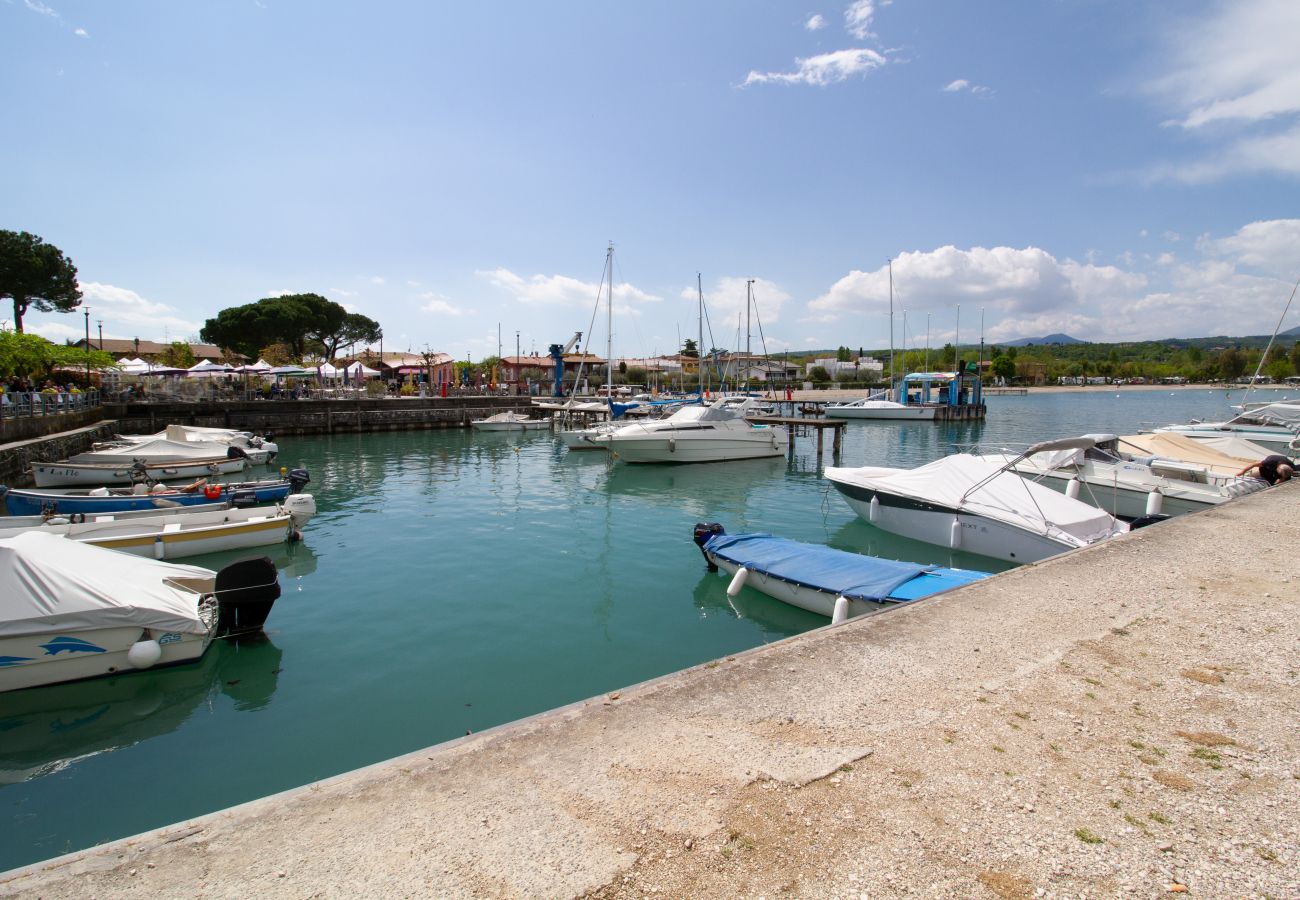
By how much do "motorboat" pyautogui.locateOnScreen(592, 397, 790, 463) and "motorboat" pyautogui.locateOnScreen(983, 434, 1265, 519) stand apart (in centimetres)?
1340

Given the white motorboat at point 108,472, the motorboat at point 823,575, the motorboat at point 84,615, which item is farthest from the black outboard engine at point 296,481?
the motorboat at point 823,575

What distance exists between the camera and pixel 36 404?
27000 mm

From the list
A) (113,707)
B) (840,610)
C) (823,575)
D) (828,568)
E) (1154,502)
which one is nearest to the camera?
(113,707)

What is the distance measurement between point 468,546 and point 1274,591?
47.7 feet

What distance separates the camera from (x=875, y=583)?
985 cm

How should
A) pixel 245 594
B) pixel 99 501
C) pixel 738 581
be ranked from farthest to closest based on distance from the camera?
1. pixel 99 501
2. pixel 738 581
3. pixel 245 594

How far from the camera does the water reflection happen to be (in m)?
7.34

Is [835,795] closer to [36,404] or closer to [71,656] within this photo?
[71,656]

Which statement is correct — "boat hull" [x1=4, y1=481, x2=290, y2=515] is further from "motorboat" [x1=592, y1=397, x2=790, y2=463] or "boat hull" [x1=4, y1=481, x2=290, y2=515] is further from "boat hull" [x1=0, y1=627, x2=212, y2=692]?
"motorboat" [x1=592, y1=397, x2=790, y2=463]

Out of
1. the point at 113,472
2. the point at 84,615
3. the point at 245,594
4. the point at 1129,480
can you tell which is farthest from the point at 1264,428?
the point at 113,472

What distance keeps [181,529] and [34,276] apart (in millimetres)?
50604

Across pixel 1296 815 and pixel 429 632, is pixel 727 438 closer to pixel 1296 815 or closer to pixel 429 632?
pixel 429 632

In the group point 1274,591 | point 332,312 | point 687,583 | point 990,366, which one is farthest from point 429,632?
point 990,366

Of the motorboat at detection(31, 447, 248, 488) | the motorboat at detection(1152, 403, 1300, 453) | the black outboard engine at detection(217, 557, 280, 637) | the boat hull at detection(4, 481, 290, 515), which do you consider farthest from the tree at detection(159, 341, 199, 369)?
the motorboat at detection(1152, 403, 1300, 453)
